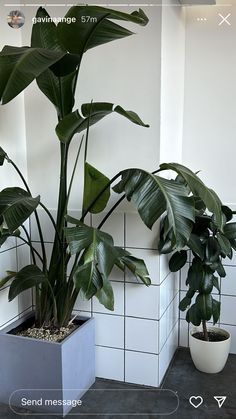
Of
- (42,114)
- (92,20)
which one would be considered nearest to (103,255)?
(92,20)

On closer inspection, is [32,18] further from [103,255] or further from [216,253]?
[216,253]

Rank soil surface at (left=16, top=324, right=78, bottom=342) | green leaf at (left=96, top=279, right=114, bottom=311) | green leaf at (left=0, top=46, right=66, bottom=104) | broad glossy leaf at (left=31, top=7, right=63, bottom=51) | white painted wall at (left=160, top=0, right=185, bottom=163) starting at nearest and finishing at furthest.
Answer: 1. green leaf at (left=0, top=46, right=66, bottom=104)
2. broad glossy leaf at (left=31, top=7, right=63, bottom=51)
3. green leaf at (left=96, top=279, right=114, bottom=311)
4. soil surface at (left=16, top=324, right=78, bottom=342)
5. white painted wall at (left=160, top=0, right=185, bottom=163)

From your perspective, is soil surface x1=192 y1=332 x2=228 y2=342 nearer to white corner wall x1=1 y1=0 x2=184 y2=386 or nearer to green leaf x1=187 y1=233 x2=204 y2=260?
white corner wall x1=1 y1=0 x2=184 y2=386

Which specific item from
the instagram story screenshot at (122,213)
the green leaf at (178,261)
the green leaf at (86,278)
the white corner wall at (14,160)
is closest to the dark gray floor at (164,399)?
the instagram story screenshot at (122,213)

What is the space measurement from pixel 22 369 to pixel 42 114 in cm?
118

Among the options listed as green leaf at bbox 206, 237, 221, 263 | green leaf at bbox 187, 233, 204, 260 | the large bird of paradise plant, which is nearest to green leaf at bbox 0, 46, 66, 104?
the large bird of paradise plant

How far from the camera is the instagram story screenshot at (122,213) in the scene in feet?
5.33

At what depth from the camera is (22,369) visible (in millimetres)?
1735

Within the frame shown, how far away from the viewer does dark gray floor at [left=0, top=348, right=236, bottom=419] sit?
1.71 metres

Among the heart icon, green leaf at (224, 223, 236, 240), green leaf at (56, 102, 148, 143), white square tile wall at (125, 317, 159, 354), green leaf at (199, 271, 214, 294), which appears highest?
green leaf at (56, 102, 148, 143)

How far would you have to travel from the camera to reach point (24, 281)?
167 centimetres

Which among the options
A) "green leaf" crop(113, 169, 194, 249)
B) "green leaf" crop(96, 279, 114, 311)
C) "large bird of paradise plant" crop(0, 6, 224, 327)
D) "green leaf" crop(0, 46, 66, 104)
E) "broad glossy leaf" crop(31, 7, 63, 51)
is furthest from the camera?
"green leaf" crop(96, 279, 114, 311)

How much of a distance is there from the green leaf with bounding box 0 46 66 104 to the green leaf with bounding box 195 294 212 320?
131 centimetres

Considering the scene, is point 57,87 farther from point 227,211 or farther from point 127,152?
point 227,211
